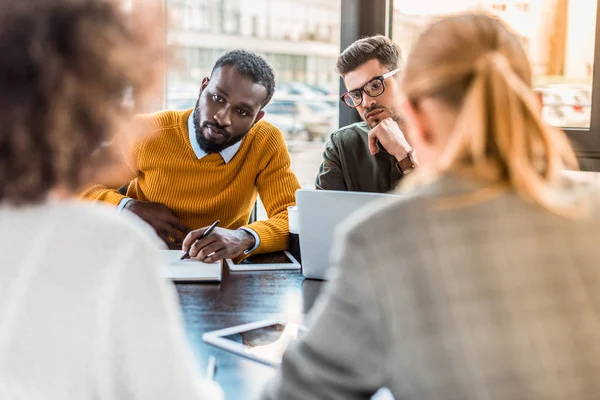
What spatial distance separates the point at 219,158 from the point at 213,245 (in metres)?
0.68

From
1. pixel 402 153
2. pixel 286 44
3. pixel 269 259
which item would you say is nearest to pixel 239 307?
pixel 269 259

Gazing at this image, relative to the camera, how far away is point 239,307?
4.91 ft

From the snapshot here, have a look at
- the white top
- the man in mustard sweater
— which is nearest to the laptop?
the man in mustard sweater

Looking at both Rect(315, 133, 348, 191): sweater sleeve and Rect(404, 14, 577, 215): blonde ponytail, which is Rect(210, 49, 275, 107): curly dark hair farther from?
Rect(404, 14, 577, 215): blonde ponytail

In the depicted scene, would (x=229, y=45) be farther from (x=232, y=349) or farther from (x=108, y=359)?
(x=108, y=359)

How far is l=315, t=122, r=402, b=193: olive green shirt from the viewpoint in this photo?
7.70 ft

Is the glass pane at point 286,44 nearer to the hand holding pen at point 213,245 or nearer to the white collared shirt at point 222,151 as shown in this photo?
the white collared shirt at point 222,151

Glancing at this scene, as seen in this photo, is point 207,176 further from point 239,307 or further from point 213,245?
point 239,307

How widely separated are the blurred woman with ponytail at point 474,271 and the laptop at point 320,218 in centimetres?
72

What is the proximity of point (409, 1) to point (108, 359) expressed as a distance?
2514mm

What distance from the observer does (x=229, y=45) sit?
125 inches

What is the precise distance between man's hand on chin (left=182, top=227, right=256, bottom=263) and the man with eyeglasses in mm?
554

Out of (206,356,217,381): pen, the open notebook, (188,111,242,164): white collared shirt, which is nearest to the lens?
(206,356,217,381): pen

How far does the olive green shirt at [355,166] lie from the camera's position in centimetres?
235
